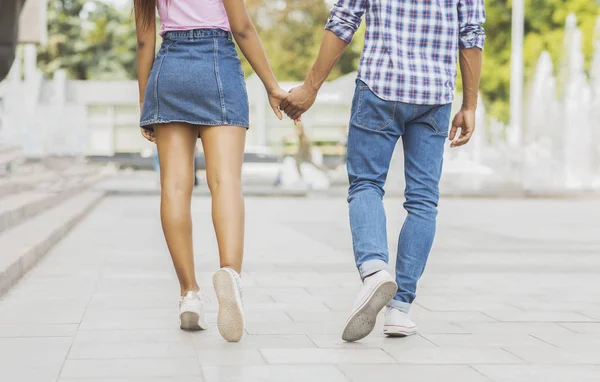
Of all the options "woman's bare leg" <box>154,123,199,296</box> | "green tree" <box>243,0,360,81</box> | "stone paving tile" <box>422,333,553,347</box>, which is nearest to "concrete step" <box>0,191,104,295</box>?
"woman's bare leg" <box>154,123,199,296</box>

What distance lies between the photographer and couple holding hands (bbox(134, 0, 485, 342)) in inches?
192

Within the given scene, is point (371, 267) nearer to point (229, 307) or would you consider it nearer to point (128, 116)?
point (229, 307)

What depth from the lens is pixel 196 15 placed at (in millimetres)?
5012

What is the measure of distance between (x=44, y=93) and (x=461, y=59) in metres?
45.7

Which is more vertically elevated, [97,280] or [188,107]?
[188,107]

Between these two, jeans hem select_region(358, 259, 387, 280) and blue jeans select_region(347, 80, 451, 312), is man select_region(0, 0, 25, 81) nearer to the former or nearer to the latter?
blue jeans select_region(347, 80, 451, 312)

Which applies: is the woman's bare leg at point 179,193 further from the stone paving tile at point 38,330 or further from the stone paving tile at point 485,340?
the stone paving tile at point 485,340

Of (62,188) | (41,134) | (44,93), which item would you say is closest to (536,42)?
(44,93)

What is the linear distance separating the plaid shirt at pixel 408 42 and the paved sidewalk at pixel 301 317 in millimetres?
1058

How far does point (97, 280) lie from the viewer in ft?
24.1

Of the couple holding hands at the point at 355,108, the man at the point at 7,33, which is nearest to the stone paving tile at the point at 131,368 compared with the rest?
the couple holding hands at the point at 355,108

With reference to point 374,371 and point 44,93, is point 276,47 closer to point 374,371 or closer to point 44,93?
point 44,93

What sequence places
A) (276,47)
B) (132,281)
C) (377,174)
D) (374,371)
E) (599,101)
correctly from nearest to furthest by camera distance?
(374,371) → (377,174) → (132,281) → (599,101) → (276,47)

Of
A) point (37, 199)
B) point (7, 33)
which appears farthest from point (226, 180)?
point (7, 33)
